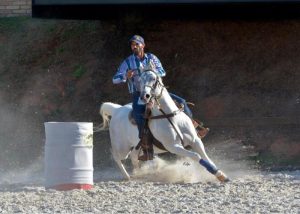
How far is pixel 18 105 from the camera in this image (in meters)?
23.1

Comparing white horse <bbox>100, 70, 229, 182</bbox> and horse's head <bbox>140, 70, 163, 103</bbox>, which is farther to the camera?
white horse <bbox>100, 70, 229, 182</bbox>

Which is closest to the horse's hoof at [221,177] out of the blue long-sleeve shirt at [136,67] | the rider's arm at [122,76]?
the blue long-sleeve shirt at [136,67]

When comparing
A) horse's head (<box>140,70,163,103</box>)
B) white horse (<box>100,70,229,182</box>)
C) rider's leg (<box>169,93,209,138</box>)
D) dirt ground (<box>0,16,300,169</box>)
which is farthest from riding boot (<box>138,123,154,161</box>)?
dirt ground (<box>0,16,300,169</box>)

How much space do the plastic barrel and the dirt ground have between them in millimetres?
5533

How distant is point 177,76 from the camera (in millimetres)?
22766

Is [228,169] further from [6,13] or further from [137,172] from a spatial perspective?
[6,13]

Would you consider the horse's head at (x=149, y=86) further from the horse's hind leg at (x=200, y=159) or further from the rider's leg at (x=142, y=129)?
the horse's hind leg at (x=200, y=159)

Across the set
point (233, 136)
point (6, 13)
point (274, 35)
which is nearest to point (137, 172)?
point (233, 136)

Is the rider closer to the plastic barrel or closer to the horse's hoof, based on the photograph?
the plastic barrel

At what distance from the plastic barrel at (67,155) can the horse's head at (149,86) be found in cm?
99

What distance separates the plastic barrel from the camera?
14.2m

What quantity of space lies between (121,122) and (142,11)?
6.58 m

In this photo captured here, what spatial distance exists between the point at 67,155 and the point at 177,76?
8841 millimetres

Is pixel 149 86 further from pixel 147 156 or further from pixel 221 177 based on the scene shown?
pixel 221 177
